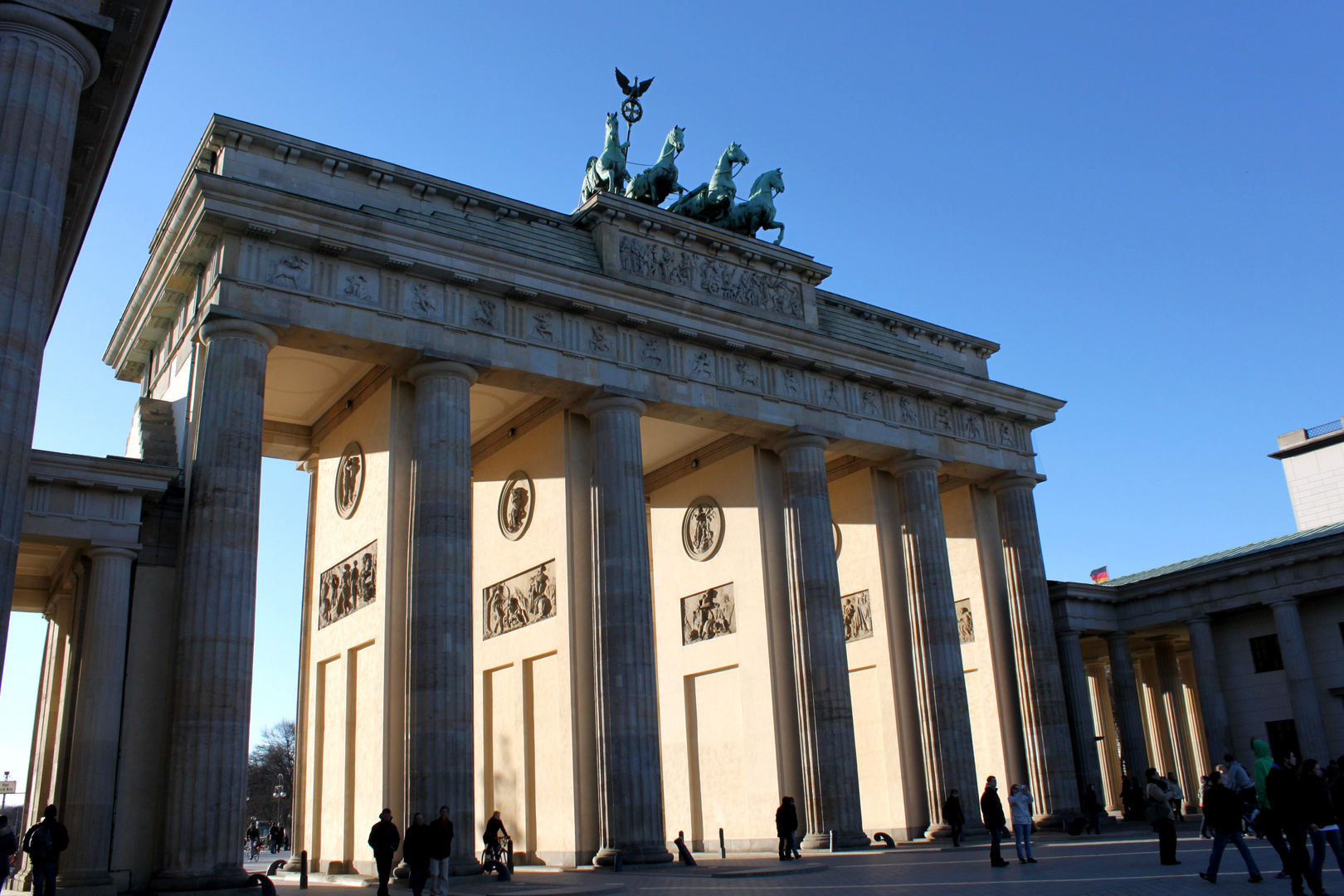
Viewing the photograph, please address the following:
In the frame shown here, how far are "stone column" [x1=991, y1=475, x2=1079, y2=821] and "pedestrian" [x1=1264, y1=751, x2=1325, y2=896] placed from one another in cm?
1916

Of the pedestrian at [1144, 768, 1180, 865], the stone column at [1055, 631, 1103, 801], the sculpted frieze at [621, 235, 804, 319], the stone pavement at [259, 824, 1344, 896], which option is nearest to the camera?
the stone pavement at [259, 824, 1344, 896]

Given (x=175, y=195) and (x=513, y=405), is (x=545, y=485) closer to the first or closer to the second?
(x=513, y=405)

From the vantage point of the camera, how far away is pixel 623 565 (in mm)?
23656

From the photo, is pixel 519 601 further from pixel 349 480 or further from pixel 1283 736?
pixel 1283 736

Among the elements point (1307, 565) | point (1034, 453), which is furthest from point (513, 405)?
point (1307, 565)

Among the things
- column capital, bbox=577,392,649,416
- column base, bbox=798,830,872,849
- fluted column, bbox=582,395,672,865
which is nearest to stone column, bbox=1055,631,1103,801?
column base, bbox=798,830,872,849

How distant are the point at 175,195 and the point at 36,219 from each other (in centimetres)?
1315

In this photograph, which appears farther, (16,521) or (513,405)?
(513,405)

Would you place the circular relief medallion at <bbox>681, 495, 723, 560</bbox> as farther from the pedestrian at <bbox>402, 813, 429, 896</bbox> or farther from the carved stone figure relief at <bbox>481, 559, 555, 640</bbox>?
the pedestrian at <bbox>402, 813, 429, 896</bbox>

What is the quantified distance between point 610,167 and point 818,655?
14.1 meters

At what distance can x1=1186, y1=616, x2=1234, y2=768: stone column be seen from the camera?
32.8 meters

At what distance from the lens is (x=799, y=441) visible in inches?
1103

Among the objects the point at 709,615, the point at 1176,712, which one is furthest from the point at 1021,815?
the point at 1176,712

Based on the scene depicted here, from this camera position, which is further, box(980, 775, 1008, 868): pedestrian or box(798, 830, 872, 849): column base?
box(798, 830, 872, 849): column base
